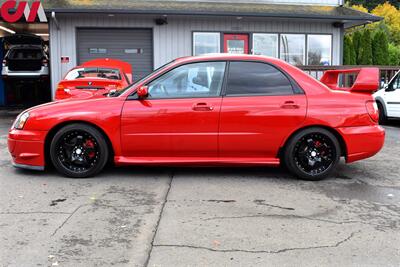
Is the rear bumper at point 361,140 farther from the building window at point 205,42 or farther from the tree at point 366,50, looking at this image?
the tree at point 366,50

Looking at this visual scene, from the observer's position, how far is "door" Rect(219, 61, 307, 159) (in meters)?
6.21

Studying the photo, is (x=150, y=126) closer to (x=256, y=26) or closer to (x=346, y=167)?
(x=346, y=167)

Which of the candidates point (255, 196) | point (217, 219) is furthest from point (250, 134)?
point (217, 219)

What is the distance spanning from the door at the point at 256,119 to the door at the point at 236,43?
10072mm

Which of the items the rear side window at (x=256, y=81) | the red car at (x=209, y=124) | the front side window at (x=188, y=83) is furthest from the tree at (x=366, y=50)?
the front side window at (x=188, y=83)

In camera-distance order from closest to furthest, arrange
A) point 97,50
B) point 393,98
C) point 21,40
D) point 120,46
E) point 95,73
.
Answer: point 95,73 < point 393,98 < point 97,50 < point 120,46 < point 21,40

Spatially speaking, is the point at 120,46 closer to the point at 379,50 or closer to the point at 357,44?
the point at 379,50

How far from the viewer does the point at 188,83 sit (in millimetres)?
6332

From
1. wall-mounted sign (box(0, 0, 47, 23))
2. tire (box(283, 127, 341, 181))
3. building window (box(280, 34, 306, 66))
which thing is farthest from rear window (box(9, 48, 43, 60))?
tire (box(283, 127, 341, 181))

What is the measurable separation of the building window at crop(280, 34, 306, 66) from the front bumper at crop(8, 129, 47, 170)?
1196cm

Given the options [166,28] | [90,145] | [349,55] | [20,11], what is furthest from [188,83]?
[349,55]

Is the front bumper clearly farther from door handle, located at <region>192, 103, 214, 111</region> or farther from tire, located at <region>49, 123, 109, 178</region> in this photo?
door handle, located at <region>192, 103, 214, 111</region>

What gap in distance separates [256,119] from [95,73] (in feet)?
21.3

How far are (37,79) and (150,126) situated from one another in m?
12.5
